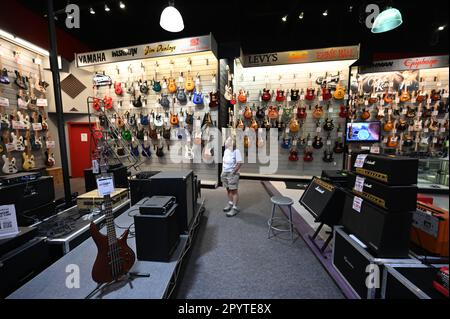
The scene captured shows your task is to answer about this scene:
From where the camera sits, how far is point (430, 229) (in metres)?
1.48

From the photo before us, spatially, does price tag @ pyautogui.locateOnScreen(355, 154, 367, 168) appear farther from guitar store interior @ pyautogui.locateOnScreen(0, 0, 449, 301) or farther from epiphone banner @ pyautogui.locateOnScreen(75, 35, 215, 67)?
epiphone banner @ pyautogui.locateOnScreen(75, 35, 215, 67)

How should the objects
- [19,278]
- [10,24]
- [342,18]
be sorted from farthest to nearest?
[342,18]
[10,24]
[19,278]

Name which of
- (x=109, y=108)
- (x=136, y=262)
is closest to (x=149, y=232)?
(x=136, y=262)

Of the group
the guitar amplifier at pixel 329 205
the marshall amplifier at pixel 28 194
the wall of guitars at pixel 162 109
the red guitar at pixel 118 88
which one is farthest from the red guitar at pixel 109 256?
the red guitar at pixel 118 88

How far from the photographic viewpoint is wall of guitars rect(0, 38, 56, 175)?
4.06 meters

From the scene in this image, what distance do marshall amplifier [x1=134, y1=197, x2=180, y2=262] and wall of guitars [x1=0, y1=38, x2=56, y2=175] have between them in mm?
4396

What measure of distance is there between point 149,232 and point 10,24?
553 centimetres

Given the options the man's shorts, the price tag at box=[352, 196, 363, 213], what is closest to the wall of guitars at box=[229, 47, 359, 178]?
the man's shorts

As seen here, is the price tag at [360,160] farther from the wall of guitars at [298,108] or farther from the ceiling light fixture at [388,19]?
the wall of guitars at [298,108]

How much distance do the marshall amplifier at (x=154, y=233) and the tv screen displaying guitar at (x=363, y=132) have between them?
477 centimetres

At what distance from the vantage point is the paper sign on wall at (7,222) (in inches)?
65.6

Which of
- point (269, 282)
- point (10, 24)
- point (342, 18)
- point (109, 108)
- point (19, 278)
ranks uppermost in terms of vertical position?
point (342, 18)

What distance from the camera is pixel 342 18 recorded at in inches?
193

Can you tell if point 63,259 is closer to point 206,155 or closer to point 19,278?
point 19,278
